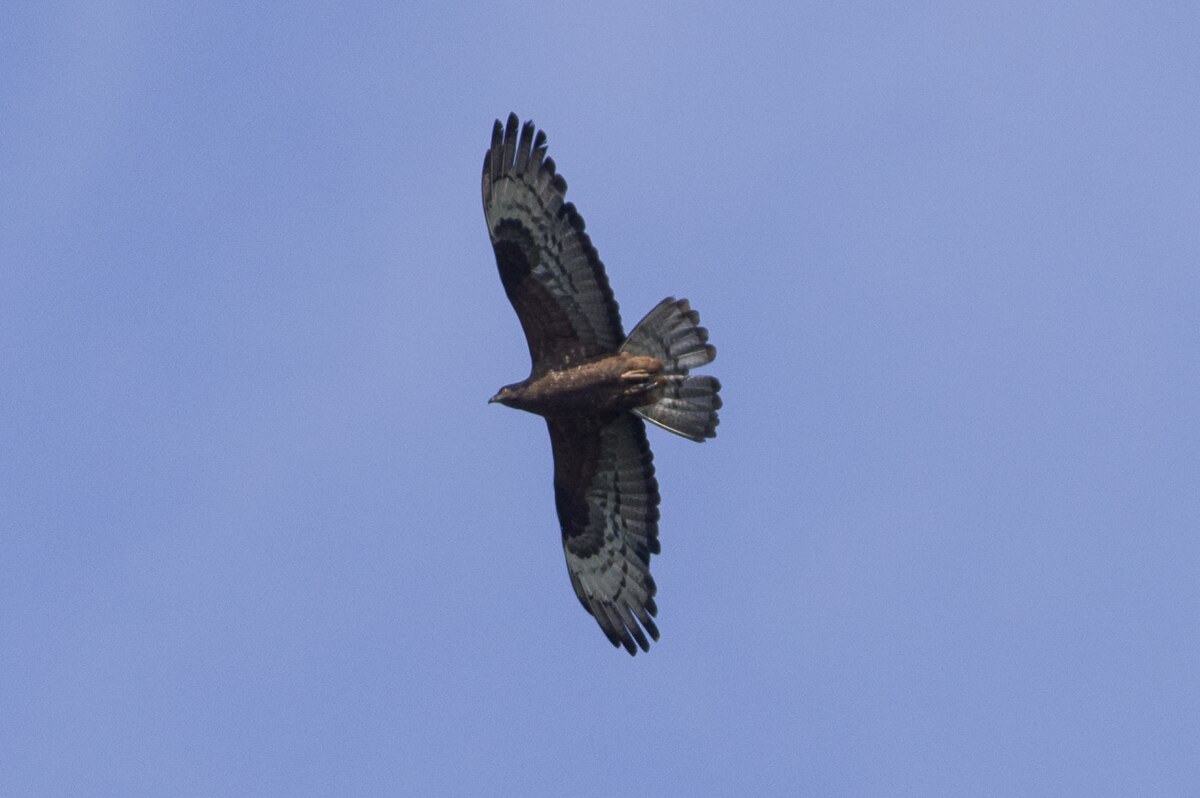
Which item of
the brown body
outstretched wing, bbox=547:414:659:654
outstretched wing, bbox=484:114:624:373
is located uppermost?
outstretched wing, bbox=484:114:624:373

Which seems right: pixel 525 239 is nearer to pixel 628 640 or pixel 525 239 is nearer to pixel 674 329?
pixel 674 329

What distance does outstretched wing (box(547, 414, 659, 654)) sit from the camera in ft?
67.2

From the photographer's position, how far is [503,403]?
20.2 m

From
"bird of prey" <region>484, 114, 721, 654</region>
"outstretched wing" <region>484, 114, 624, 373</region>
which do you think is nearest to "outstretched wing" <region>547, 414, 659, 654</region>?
"bird of prey" <region>484, 114, 721, 654</region>

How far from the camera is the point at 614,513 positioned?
20.6m

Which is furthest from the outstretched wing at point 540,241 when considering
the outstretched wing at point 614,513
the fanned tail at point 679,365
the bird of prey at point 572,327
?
the outstretched wing at point 614,513

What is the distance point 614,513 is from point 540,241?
264cm

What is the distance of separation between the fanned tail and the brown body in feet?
0.33

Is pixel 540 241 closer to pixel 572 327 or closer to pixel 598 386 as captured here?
pixel 572 327

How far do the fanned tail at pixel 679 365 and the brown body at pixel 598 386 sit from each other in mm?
101

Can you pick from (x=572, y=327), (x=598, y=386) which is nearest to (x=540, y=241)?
(x=572, y=327)

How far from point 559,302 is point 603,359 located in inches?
24.8

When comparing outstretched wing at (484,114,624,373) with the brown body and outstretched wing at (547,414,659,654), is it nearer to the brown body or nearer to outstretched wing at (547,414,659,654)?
the brown body

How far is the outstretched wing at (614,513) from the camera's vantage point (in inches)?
806
